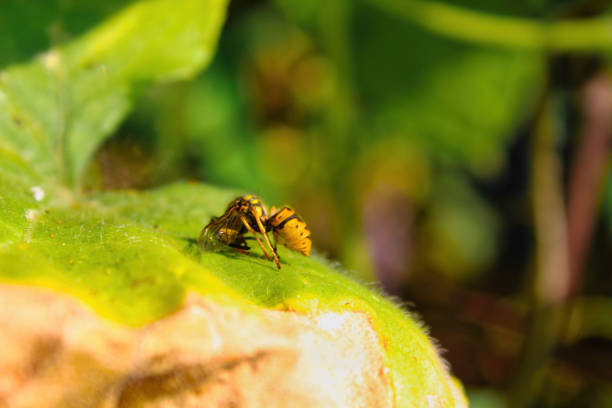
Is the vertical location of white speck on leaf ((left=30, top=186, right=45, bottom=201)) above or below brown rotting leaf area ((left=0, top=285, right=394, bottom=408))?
above

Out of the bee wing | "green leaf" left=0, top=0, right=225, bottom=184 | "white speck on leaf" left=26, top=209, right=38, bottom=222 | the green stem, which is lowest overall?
the bee wing

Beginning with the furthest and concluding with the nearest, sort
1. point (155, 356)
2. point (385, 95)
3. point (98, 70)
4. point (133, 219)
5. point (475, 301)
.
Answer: point (385, 95)
point (475, 301)
point (98, 70)
point (133, 219)
point (155, 356)

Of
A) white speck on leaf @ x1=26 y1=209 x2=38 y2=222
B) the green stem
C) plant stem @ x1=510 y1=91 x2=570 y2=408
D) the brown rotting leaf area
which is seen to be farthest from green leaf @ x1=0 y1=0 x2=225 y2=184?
plant stem @ x1=510 y1=91 x2=570 y2=408

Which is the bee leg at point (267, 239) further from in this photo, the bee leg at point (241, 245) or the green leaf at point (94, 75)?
the green leaf at point (94, 75)

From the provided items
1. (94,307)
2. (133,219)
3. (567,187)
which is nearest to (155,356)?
(94,307)

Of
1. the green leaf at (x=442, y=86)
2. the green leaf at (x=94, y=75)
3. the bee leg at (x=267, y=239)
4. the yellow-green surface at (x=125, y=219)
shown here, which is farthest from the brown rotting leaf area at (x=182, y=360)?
the green leaf at (x=442, y=86)

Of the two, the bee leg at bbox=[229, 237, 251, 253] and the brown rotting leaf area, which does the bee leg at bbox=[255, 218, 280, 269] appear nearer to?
the bee leg at bbox=[229, 237, 251, 253]

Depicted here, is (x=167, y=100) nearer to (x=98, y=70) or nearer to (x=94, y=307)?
(x=98, y=70)
